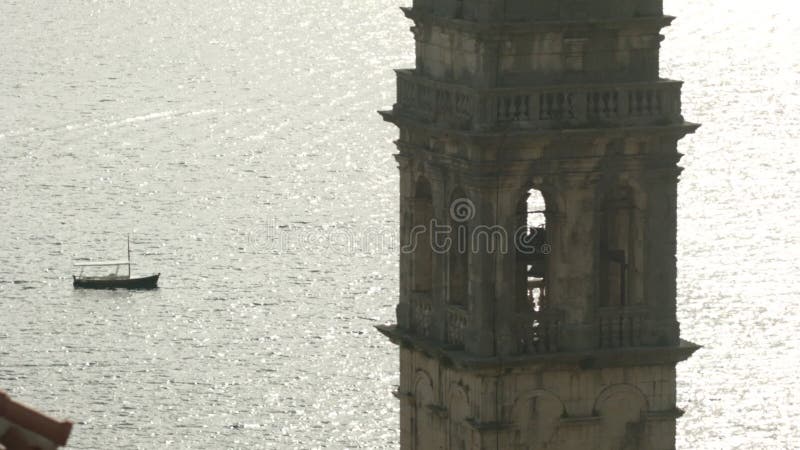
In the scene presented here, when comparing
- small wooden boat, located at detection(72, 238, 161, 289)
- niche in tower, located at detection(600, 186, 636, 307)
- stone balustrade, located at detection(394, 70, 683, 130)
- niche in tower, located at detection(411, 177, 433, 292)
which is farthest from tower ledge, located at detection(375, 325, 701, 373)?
small wooden boat, located at detection(72, 238, 161, 289)

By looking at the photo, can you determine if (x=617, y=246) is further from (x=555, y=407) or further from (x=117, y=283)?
(x=117, y=283)

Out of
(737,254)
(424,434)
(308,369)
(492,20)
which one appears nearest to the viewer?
(492,20)

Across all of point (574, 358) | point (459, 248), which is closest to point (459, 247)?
point (459, 248)

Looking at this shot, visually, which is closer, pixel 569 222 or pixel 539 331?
pixel 569 222

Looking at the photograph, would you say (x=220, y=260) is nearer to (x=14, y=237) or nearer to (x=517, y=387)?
(x=14, y=237)

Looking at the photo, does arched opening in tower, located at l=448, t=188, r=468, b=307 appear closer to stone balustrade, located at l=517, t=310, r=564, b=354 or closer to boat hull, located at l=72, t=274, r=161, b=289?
stone balustrade, located at l=517, t=310, r=564, b=354

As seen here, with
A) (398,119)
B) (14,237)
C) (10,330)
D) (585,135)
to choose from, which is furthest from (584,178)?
(14,237)

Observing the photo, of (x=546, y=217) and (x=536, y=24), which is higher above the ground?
(x=536, y=24)
